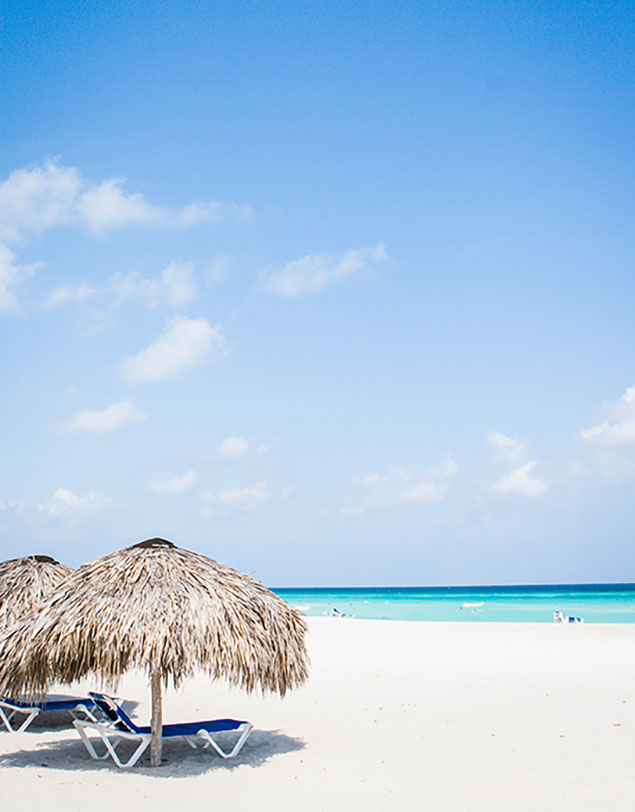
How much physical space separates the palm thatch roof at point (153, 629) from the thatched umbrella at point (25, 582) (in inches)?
81.2

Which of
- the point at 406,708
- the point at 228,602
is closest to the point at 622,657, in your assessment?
the point at 406,708

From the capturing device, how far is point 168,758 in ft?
26.1

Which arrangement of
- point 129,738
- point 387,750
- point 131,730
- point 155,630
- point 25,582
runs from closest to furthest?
point 155,630 → point 131,730 → point 129,738 → point 387,750 → point 25,582

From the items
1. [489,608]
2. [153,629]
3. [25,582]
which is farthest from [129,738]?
[489,608]

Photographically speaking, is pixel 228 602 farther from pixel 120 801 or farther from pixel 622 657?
pixel 622 657

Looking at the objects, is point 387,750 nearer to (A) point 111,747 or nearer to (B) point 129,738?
(B) point 129,738

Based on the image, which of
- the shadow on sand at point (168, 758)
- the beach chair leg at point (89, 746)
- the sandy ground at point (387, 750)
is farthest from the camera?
the beach chair leg at point (89, 746)

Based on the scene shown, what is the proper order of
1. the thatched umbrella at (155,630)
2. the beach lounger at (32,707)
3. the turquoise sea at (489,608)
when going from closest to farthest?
the thatched umbrella at (155,630) < the beach lounger at (32,707) < the turquoise sea at (489,608)

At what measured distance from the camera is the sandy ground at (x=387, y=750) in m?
6.59

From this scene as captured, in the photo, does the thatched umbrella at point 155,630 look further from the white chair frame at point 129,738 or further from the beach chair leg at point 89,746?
the beach chair leg at point 89,746

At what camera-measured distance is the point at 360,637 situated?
874 inches

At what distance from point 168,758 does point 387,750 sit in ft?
7.74

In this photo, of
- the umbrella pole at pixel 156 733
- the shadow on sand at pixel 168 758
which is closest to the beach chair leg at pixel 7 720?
the shadow on sand at pixel 168 758

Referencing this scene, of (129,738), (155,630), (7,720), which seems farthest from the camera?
(7,720)
